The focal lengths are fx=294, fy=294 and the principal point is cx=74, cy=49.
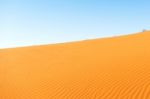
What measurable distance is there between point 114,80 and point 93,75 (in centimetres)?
160

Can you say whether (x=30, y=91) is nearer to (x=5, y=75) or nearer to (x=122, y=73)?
(x=122, y=73)

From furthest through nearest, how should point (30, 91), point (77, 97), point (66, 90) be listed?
point (30, 91) → point (66, 90) → point (77, 97)

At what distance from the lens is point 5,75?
1466cm

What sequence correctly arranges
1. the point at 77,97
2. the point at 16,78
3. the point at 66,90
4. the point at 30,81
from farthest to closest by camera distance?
the point at 16,78 < the point at 30,81 < the point at 66,90 < the point at 77,97

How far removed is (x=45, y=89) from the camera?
10.5 m

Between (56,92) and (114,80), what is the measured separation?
198cm

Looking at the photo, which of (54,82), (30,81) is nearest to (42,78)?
(30,81)

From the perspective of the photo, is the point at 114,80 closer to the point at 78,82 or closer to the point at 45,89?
the point at 78,82

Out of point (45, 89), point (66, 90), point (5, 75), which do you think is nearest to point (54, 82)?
point (45, 89)

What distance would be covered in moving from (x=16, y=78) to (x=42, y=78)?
1568 mm

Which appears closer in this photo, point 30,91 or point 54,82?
point 30,91

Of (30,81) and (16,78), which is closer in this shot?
(30,81)

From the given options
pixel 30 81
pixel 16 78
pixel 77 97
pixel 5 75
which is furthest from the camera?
pixel 5 75

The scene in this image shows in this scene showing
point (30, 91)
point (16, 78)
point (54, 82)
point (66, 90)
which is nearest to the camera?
point (66, 90)
